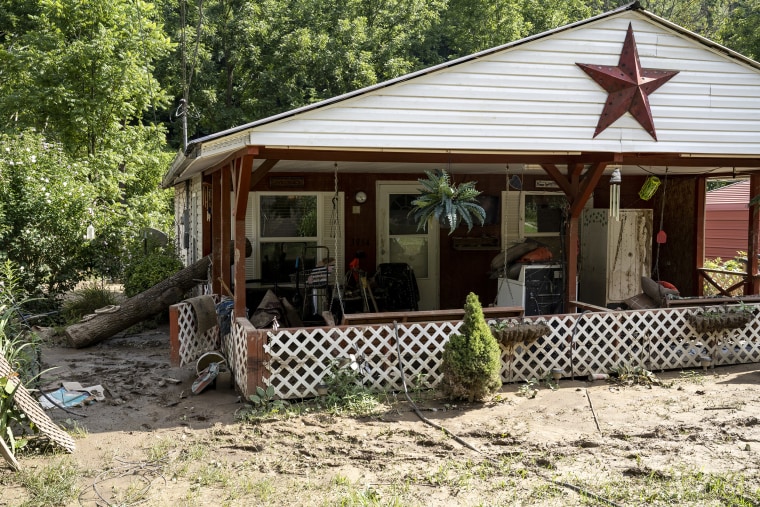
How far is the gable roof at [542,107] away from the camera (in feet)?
23.3

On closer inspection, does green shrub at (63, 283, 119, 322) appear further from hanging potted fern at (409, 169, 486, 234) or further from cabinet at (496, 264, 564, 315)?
hanging potted fern at (409, 169, 486, 234)

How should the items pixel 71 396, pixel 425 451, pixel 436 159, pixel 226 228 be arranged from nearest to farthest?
pixel 425 451
pixel 71 396
pixel 436 159
pixel 226 228

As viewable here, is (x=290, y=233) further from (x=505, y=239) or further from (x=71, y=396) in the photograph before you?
(x=71, y=396)

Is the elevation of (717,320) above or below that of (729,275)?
below

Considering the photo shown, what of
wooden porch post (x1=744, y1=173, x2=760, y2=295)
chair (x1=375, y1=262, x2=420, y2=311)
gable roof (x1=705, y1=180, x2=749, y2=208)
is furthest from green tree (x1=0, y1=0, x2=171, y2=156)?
gable roof (x1=705, y1=180, x2=749, y2=208)

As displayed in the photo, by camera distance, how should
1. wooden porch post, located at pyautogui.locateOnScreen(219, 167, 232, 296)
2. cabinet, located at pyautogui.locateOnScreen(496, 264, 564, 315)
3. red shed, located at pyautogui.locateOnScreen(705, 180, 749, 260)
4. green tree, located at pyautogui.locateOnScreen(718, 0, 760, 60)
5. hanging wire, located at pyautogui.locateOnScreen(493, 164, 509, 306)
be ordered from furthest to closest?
green tree, located at pyautogui.locateOnScreen(718, 0, 760, 60)
red shed, located at pyautogui.locateOnScreen(705, 180, 749, 260)
hanging wire, located at pyautogui.locateOnScreen(493, 164, 509, 306)
cabinet, located at pyautogui.locateOnScreen(496, 264, 564, 315)
wooden porch post, located at pyautogui.locateOnScreen(219, 167, 232, 296)

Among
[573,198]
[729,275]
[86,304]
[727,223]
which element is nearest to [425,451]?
[573,198]

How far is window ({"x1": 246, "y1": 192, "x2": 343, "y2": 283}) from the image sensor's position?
11.0 meters

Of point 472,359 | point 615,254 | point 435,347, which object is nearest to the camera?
point 472,359

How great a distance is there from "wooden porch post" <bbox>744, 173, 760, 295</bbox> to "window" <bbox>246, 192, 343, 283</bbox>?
19.8ft

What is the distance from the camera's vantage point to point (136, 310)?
1073 centimetres

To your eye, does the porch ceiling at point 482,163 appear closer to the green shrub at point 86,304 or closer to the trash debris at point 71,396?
the trash debris at point 71,396

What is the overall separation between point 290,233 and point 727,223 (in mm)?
14651

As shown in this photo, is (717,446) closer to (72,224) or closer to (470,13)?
(72,224)
